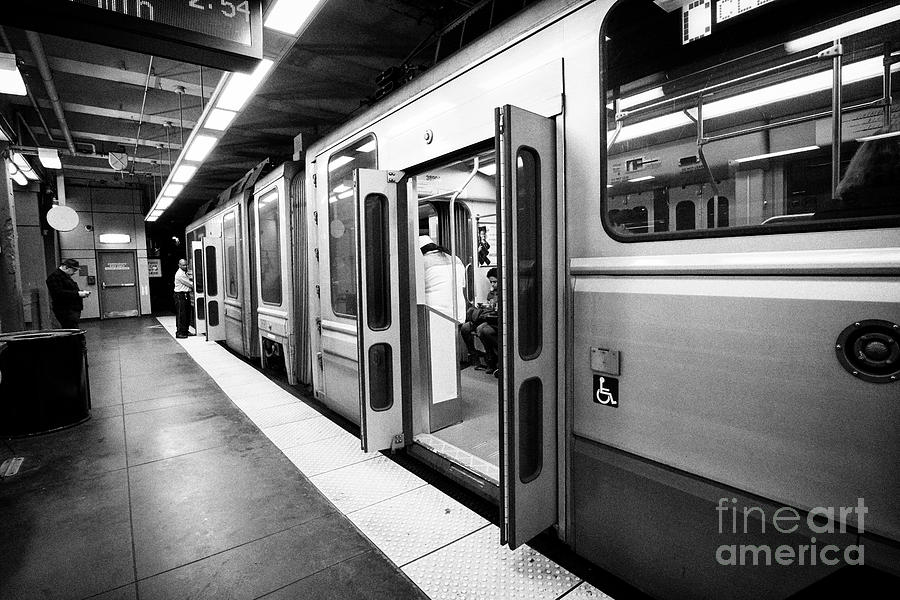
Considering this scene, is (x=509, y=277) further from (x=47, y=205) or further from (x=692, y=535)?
(x=47, y=205)

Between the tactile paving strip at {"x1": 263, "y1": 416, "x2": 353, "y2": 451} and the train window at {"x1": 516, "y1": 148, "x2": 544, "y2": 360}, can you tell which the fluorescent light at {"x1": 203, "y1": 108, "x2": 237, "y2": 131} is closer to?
the tactile paving strip at {"x1": 263, "y1": 416, "x2": 353, "y2": 451}

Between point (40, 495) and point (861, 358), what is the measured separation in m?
4.42

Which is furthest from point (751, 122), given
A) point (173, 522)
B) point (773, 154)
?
point (173, 522)

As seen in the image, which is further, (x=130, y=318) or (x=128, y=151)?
(x=130, y=318)

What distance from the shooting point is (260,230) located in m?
6.47

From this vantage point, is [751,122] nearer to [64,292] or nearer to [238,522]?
[238,522]

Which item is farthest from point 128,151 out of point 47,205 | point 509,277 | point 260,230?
point 509,277

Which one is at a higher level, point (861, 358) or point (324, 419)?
point (861, 358)

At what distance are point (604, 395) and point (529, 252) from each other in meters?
0.72

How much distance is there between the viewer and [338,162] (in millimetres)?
4227

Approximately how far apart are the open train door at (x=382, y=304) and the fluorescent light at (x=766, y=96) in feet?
5.73

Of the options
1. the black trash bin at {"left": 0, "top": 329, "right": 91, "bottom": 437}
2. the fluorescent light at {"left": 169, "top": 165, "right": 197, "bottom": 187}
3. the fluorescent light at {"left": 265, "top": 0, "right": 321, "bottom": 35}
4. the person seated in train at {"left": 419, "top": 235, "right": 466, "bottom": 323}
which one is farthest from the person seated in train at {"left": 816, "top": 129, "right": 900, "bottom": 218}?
the fluorescent light at {"left": 169, "top": 165, "right": 197, "bottom": 187}

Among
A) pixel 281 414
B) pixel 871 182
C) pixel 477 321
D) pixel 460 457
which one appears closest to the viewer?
pixel 871 182

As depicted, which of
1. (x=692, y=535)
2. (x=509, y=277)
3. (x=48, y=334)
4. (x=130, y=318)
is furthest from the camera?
(x=130, y=318)
